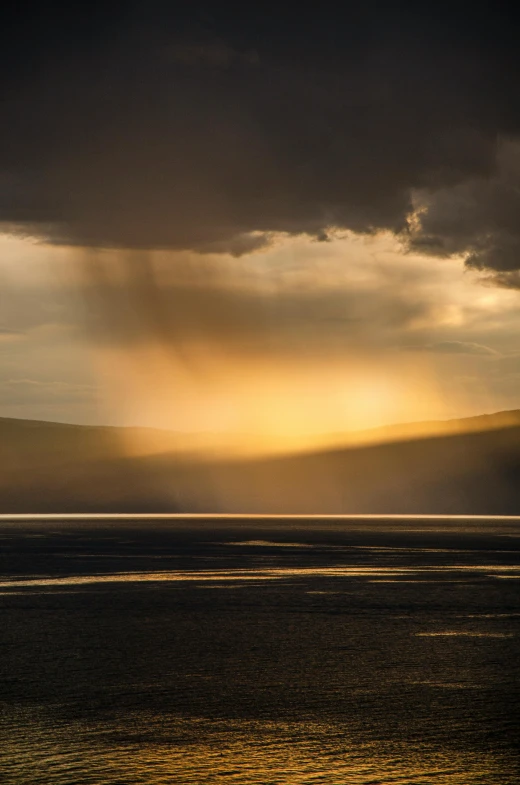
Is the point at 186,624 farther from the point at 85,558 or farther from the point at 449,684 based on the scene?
the point at 85,558

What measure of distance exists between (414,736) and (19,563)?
314ft

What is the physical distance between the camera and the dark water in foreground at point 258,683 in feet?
101

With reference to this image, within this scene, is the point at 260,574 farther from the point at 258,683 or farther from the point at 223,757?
the point at 223,757

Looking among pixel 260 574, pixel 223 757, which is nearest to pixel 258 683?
pixel 223 757

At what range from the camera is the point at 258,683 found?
1721 inches

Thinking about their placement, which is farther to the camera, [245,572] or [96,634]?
[245,572]

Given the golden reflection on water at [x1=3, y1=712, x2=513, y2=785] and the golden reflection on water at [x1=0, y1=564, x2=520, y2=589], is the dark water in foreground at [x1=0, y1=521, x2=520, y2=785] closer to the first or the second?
the golden reflection on water at [x1=3, y1=712, x2=513, y2=785]

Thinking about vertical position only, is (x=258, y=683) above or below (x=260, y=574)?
below

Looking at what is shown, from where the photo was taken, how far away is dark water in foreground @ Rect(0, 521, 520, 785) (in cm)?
3081

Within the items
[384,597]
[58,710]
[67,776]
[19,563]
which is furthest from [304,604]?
[19,563]

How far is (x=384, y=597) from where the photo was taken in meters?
81.2

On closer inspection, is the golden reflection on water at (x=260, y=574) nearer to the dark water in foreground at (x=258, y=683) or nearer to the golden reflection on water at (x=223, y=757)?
the dark water in foreground at (x=258, y=683)

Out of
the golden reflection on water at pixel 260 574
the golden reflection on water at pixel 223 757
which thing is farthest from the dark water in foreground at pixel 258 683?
the golden reflection on water at pixel 260 574

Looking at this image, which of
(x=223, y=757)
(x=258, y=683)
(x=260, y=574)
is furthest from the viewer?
(x=260, y=574)
